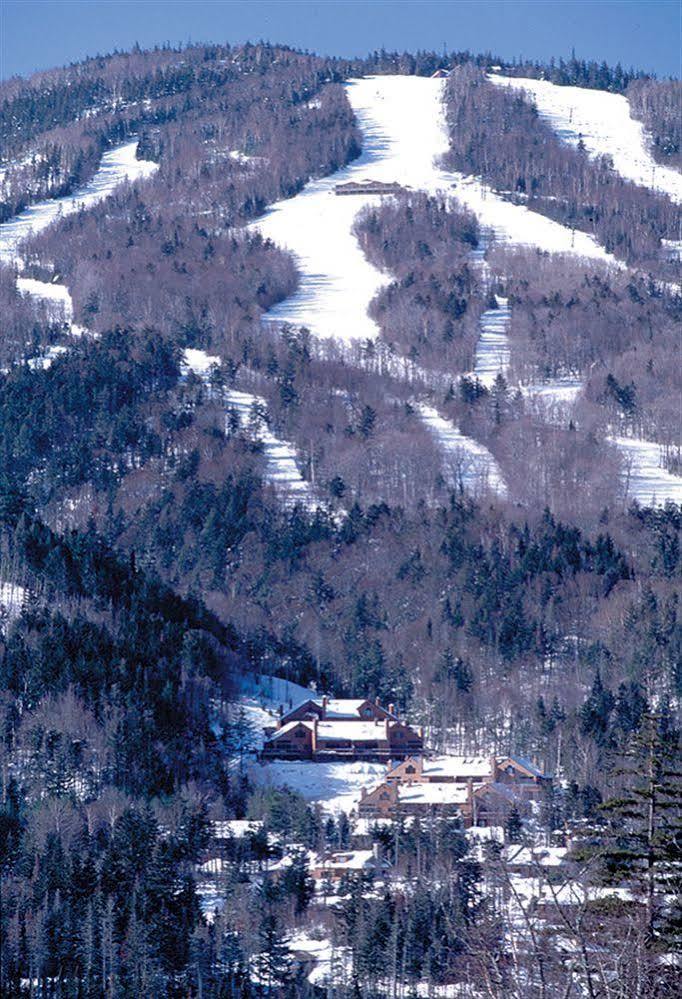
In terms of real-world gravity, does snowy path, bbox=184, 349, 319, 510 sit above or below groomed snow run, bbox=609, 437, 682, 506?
above

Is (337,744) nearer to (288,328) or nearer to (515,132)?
(288,328)

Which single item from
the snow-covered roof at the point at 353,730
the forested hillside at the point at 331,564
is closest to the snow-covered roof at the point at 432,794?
the forested hillside at the point at 331,564

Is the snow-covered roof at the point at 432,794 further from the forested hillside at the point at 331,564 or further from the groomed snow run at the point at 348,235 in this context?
the groomed snow run at the point at 348,235

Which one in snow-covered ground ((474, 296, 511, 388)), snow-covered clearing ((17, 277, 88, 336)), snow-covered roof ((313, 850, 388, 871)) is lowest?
snow-covered roof ((313, 850, 388, 871))

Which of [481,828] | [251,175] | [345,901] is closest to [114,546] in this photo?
[481,828]

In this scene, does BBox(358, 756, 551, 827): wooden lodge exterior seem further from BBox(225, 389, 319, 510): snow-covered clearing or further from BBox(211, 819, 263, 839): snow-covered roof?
BBox(225, 389, 319, 510): snow-covered clearing

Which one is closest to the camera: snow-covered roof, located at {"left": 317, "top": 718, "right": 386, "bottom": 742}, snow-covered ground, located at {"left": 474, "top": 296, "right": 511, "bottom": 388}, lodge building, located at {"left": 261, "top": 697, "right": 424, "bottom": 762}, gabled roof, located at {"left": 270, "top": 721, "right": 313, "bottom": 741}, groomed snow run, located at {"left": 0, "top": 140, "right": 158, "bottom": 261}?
gabled roof, located at {"left": 270, "top": 721, "right": 313, "bottom": 741}

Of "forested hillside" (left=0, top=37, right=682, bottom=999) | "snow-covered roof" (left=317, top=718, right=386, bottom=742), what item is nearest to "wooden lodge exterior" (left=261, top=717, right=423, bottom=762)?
"snow-covered roof" (left=317, top=718, right=386, bottom=742)
